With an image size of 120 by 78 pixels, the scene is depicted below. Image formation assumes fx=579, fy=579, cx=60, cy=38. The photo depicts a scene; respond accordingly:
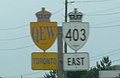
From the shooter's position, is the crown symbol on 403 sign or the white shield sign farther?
the crown symbol on 403 sign

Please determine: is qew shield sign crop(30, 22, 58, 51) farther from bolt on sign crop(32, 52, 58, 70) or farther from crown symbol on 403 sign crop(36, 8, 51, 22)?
bolt on sign crop(32, 52, 58, 70)

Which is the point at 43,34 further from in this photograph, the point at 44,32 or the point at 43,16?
the point at 43,16

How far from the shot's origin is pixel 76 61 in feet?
42.5

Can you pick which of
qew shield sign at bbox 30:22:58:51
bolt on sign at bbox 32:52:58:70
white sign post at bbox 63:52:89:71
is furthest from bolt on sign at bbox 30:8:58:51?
white sign post at bbox 63:52:89:71

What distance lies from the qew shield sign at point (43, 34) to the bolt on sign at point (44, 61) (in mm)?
512

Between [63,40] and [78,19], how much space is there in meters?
0.79

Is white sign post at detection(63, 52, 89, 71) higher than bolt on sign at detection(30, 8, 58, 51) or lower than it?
lower

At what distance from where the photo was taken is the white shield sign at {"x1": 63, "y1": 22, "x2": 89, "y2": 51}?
12.7 metres

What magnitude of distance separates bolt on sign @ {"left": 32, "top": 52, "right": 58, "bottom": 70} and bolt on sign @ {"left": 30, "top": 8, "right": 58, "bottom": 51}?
51cm

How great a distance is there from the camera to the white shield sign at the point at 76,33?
41.8 feet

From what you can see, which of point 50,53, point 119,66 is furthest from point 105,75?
point 50,53

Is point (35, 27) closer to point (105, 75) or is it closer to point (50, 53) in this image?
point (50, 53)

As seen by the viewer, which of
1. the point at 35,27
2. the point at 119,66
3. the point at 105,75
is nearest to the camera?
the point at 35,27

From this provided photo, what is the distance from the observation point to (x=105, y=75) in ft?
240
